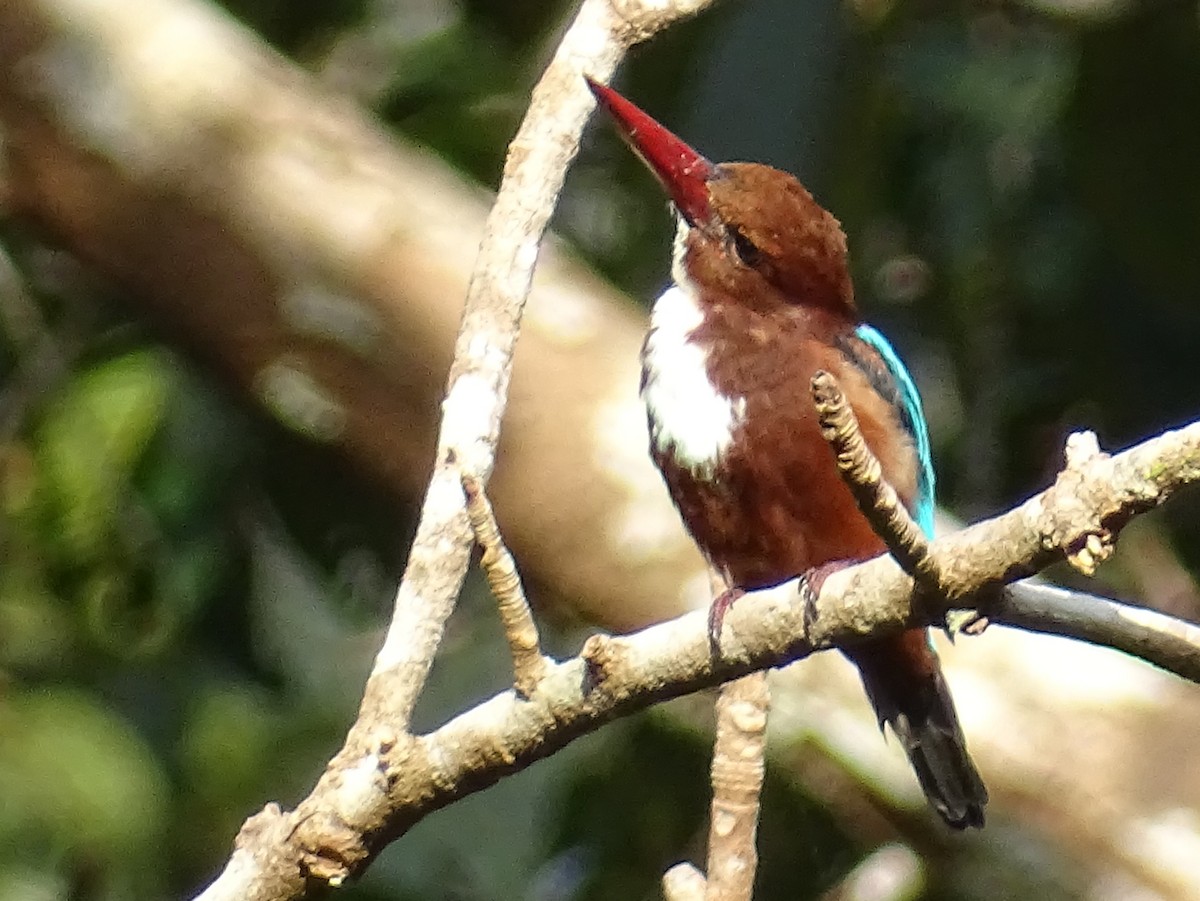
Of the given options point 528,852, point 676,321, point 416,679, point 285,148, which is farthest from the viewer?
point 285,148

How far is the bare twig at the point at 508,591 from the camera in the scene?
1.32 metres

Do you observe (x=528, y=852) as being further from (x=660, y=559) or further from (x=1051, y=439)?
(x=1051, y=439)

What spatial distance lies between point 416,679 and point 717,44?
1303 millimetres

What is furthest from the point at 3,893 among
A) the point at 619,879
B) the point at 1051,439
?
the point at 1051,439

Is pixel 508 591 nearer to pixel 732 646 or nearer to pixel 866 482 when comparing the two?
pixel 732 646

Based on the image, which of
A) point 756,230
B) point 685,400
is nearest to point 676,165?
point 756,230

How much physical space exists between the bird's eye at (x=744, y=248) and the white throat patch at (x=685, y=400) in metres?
0.07

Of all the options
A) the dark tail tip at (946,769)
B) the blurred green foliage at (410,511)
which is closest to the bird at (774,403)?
the dark tail tip at (946,769)

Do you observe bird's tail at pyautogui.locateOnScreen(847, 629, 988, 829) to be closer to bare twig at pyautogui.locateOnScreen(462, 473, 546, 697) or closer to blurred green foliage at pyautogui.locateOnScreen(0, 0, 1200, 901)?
blurred green foliage at pyautogui.locateOnScreen(0, 0, 1200, 901)

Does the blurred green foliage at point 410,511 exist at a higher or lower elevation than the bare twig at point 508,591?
higher

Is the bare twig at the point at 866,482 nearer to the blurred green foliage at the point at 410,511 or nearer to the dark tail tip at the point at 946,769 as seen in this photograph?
the dark tail tip at the point at 946,769

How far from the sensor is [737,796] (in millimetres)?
1623

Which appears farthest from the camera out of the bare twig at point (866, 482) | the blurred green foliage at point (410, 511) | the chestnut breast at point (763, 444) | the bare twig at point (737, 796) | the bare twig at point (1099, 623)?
the blurred green foliage at point (410, 511)

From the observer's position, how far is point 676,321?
2.19m
